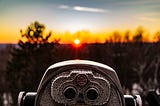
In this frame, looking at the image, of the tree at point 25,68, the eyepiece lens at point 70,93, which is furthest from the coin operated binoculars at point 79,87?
the tree at point 25,68

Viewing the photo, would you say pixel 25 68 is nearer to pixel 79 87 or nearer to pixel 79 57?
pixel 79 57

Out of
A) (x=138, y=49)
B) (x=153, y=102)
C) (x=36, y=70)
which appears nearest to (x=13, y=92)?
(x=36, y=70)

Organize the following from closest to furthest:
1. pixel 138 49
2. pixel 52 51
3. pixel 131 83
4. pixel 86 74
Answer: pixel 86 74
pixel 52 51
pixel 138 49
pixel 131 83

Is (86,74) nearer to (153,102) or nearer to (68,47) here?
(153,102)

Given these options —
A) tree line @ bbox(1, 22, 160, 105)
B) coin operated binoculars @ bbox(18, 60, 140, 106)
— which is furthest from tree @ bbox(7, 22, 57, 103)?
coin operated binoculars @ bbox(18, 60, 140, 106)

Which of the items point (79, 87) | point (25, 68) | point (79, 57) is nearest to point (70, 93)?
point (79, 87)

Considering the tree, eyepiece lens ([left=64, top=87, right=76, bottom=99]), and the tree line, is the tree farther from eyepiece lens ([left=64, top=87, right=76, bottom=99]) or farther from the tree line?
eyepiece lens ([left=64, top=87, right=76, bottom=99])

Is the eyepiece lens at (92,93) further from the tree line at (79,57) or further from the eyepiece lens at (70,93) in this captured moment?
the tree line at (79,57)

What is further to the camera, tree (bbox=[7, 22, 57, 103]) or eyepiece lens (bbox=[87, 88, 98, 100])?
tree (bbox=[7, 22, 57, 103])
